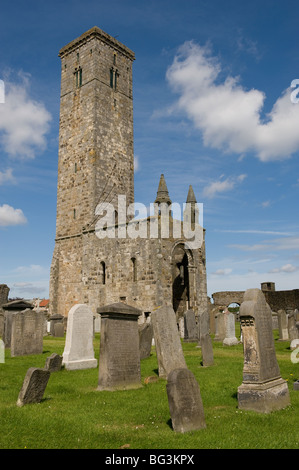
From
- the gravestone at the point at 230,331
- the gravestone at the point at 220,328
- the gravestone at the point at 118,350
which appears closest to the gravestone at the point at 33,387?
the gravestone at the point at 118,350

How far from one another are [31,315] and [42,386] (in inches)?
260

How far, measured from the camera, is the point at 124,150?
28.3 meters

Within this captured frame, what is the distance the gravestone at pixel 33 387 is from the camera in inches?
253

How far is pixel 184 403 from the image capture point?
A: 501 cm

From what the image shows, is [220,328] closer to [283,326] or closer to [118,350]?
[283,326]

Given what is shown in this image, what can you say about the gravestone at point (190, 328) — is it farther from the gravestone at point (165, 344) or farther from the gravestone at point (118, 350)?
the gravestone at point (118, 350)

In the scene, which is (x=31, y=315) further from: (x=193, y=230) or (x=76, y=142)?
(x=76, y=142)

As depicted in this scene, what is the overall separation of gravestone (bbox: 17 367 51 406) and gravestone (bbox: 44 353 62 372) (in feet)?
9.51

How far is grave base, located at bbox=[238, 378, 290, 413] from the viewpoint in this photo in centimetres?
590

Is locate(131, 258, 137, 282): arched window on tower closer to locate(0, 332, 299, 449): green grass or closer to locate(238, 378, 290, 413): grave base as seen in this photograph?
locate(0, 332, 299, 449): green grass

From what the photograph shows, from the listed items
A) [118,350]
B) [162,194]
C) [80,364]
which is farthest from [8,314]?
[162,194]

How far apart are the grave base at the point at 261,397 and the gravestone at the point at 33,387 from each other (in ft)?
11.1

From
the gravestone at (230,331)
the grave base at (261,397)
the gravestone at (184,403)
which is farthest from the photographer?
the gravestone at (230,331)
